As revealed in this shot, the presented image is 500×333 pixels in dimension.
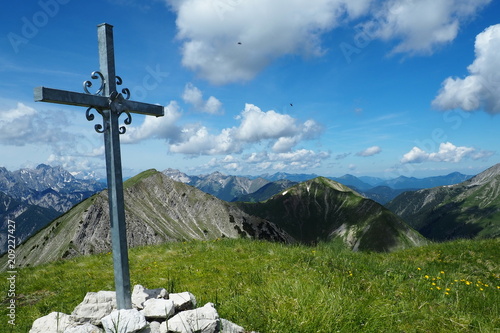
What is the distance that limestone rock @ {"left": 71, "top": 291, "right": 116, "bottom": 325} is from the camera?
7309 millimetres

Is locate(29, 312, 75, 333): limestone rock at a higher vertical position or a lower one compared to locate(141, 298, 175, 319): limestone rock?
lower

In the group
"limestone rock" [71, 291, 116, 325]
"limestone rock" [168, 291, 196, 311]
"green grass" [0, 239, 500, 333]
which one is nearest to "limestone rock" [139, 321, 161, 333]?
"limestone rock" [168, 291, 196, 311]

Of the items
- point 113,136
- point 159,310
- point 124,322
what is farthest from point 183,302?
point 113,136

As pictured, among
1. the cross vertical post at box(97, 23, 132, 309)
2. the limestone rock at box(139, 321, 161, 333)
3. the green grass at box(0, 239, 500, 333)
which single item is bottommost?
the green grass at box(0, 239, 500, 333)

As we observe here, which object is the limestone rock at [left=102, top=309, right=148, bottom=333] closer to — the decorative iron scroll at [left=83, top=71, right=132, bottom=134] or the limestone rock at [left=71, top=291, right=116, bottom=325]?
the limestone rock at [left=71, top=291, right=116, bottom=325]

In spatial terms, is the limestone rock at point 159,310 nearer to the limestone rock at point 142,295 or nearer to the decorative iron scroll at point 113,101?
the limestone rock at point 142,295

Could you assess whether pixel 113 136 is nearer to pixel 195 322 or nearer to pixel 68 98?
pixel 68 98

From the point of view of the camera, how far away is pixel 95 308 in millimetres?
7547

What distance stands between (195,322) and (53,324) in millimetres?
3310

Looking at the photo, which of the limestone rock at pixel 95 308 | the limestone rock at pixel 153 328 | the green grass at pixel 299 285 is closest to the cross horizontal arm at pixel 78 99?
the limestone rock at pixel 95 308

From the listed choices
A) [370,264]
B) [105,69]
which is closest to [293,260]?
[370,264]

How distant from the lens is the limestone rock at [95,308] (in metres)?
7.31

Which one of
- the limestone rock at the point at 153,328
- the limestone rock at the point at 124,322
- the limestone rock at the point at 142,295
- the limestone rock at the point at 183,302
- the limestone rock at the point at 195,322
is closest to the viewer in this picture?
the limestone rock at the point at 124,322

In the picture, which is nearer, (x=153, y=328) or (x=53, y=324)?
(x=153, y=328)
